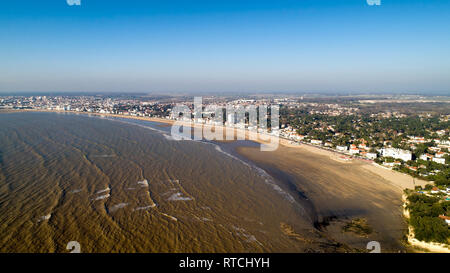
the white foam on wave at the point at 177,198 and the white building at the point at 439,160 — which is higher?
the white foam on wave at the point at 177,198

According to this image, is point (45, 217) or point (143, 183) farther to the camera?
point (143, 183)

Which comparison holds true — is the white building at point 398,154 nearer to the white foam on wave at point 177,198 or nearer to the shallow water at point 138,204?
the shallow water at point 138,204

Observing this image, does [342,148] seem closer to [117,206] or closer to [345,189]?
[345,189]

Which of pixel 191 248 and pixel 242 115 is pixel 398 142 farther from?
pixel 191 248

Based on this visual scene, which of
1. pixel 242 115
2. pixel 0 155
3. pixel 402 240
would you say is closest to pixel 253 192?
pixel 402 240

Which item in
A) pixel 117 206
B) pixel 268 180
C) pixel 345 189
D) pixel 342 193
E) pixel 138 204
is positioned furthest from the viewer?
pixel 268 180

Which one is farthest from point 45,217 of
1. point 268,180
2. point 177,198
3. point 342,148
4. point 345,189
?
point 342,148

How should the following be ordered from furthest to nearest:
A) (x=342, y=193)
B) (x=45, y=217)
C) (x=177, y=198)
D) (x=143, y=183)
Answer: (x=342, y=193) < (x=143, y=183) < (x=177, y=198) < (x=45, y=217)

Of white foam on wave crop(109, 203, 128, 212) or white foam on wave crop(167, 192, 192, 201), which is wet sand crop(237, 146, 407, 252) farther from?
white foam on wave crop(109, 203, 128, 212)

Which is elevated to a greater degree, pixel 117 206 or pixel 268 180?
pixel 117 206

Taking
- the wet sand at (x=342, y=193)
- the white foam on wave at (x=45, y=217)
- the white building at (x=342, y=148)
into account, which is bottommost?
the wet sand at (x=342, y=193)

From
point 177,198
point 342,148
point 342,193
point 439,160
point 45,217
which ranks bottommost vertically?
point 342,193

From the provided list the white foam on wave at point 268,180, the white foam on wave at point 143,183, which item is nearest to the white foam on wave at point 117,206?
the white foam on wave at point 143,183
